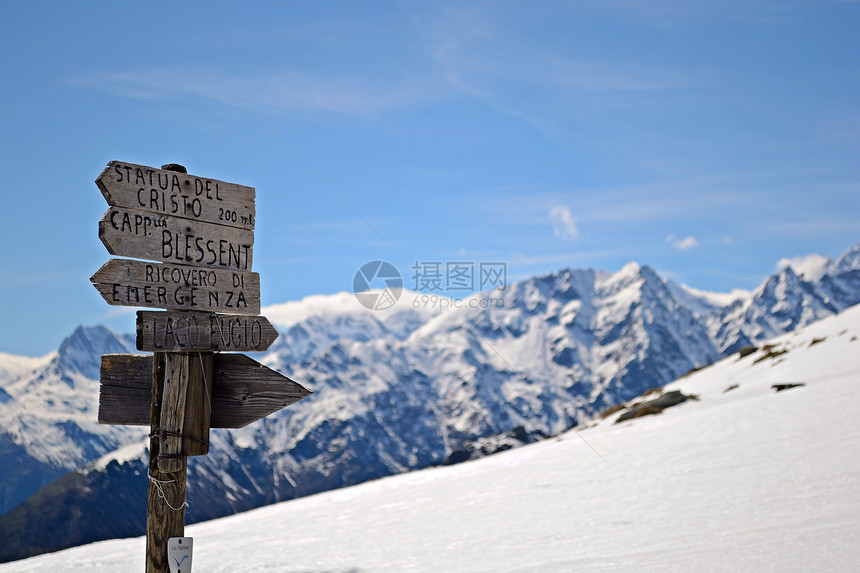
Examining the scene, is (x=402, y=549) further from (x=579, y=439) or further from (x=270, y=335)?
(x=579, y=439)

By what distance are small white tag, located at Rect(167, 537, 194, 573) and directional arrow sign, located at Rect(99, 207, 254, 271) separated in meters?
2.81

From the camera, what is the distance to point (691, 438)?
62.7 ft

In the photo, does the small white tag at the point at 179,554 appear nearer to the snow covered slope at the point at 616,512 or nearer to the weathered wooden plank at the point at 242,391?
the weathered wooden plank at the point at 242,391

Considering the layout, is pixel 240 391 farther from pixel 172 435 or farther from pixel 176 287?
pixel 176 287

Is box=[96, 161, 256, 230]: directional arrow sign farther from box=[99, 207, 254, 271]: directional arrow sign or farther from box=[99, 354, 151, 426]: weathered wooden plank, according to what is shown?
box=[99, 354, 151, 426]: weathered wooden plank

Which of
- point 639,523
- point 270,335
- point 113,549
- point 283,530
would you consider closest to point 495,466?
point 283,530

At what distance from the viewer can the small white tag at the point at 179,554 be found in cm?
695

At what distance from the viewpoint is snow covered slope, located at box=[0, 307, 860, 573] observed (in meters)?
11.1

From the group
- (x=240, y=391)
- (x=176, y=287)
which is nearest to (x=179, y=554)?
(x=240, y=391)

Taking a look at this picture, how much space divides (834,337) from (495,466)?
19.3 metres

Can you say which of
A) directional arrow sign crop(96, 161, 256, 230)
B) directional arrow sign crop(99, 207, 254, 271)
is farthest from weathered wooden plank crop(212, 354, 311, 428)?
directional arrow sign crop(96, 161, 256, 230)

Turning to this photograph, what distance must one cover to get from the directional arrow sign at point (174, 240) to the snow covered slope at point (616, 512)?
7066 mm

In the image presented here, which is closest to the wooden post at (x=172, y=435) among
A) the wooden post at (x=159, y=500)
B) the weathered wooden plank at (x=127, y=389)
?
the wooden post at (x=159, y=500)

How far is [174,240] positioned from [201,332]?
3.27 feet
